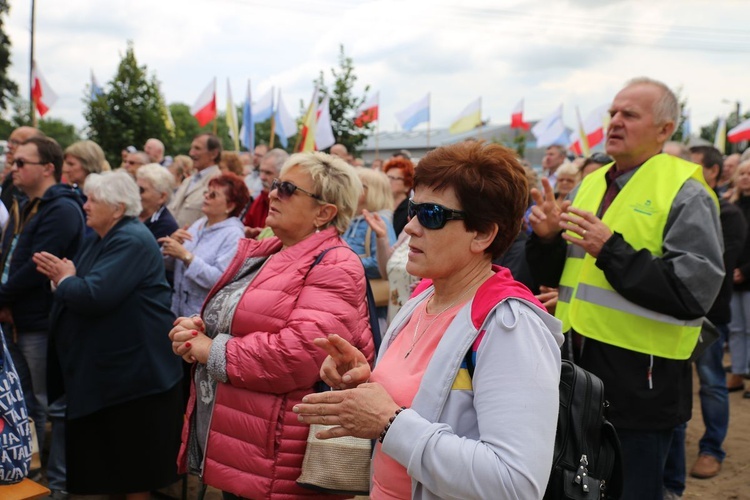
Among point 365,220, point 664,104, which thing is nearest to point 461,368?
point 664,104

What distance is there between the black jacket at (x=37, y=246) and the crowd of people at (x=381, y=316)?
0.02 m

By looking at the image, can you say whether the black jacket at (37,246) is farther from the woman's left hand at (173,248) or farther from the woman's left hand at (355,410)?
the woman's left hand at (355,410)

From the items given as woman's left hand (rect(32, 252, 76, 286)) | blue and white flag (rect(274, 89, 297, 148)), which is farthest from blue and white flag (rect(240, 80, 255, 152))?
woman's left hand (rect(32, 252, 76, 286))

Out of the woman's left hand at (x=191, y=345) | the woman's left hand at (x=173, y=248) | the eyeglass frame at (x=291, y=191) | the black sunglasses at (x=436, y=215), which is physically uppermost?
the black sunglasses at (x=436, y=215)

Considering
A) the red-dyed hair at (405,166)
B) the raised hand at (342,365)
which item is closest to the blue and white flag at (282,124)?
the red-dyed hair at (405,166)

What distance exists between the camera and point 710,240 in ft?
9.74

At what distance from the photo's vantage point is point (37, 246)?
4.80 metres

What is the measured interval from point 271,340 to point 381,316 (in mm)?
2531

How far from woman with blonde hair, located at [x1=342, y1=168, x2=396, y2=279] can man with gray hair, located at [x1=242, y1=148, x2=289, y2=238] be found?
2.37 ft

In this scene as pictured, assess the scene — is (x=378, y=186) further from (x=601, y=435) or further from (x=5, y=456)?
(x=601, y=435)

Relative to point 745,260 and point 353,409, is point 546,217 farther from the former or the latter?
point 745,260

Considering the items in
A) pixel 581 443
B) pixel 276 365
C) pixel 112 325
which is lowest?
pixel 112 325

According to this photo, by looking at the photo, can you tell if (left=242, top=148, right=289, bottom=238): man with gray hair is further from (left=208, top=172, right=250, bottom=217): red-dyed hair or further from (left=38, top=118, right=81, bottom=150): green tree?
(left=38, top=118, right=81, bottom=150): green tree

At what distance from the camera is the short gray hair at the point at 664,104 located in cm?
315
